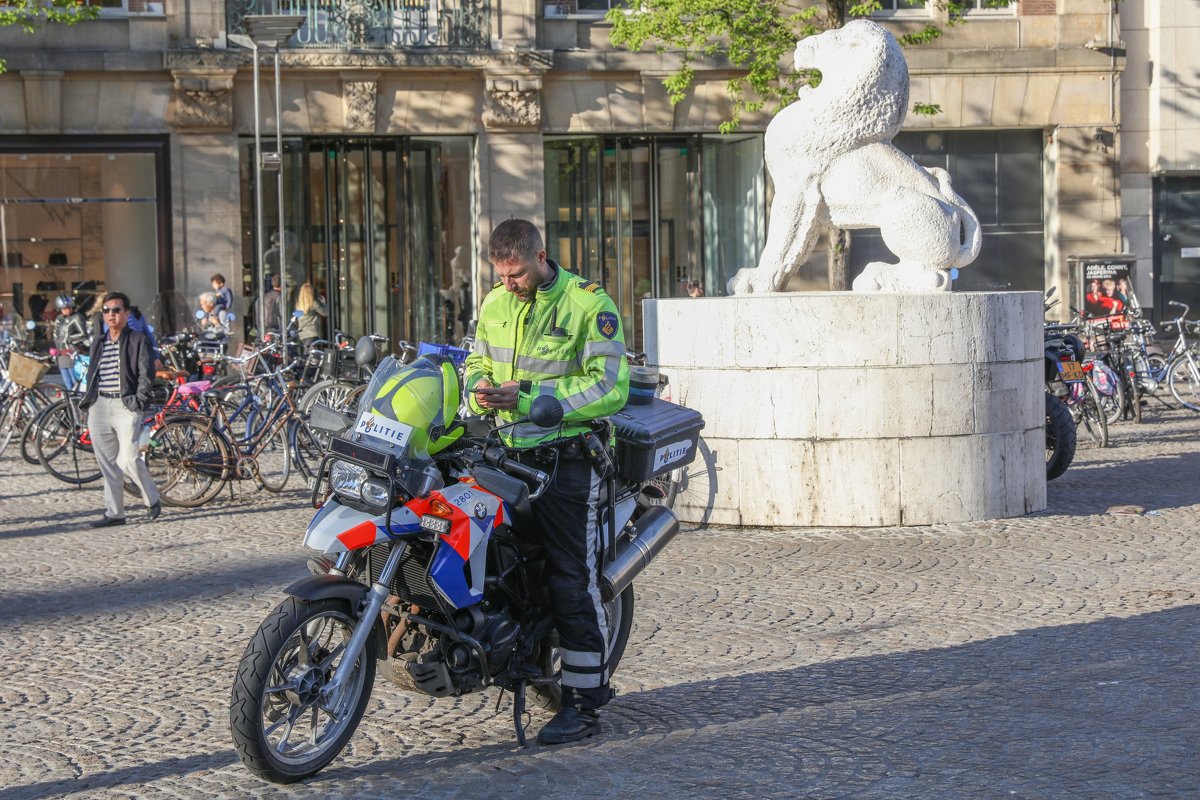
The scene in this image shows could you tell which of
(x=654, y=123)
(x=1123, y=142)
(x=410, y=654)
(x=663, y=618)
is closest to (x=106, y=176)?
(x=654, y=123)

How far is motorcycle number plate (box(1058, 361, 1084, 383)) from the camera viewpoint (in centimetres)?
1401

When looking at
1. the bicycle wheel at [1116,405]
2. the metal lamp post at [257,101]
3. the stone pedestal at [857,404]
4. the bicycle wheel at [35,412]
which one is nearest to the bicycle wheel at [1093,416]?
the bicycle wheel at [1116,405]

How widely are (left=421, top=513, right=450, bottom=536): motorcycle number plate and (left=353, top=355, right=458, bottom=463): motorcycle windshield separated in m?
0.18

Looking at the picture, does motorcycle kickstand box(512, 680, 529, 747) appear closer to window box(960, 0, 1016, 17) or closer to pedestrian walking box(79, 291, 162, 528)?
pedestrian walking box(79, 291, 162, 528)

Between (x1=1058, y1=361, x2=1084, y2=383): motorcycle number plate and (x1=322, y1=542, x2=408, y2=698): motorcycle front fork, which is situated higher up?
(x1=1058, y1=361, x2=1084, y2=383): motorcycle number plate

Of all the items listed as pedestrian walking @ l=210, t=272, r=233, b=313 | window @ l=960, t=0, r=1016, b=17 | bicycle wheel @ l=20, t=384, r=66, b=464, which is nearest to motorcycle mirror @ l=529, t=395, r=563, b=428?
bicycle wheel @ l=20, t=384, r=66, b=464

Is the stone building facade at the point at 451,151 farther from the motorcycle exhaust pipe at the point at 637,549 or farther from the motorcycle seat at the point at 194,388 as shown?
the motorcycle exhaust pipe at the point at 637,549

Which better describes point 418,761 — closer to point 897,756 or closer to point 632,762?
point 632,762

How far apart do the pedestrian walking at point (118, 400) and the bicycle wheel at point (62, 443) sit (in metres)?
2.35

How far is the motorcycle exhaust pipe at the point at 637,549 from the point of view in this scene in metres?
5.87

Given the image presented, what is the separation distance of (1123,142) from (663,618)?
21256 millimetres

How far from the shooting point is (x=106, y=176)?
2442 cm

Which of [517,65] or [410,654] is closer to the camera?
[410,654]

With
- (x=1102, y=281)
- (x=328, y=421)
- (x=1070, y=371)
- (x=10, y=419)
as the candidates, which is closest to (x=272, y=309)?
(x=10, y=419)
